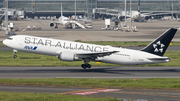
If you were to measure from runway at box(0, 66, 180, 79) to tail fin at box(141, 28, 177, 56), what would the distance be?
3259mm

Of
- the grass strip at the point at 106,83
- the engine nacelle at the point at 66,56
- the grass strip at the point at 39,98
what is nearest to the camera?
the grass strip at the point at 39,98

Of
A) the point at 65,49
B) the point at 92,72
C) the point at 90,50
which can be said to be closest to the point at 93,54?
the point at 90,50

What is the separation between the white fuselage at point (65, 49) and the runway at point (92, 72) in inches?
77.3

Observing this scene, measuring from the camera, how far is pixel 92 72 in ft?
148

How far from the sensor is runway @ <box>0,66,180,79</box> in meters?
41.6

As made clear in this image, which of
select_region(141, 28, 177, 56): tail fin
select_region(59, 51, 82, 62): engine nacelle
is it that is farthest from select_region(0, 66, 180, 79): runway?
select_region(141, 28, 177, 56): tail fin

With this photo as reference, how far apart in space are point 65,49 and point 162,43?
15705 mm

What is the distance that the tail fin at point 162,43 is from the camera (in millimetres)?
45562

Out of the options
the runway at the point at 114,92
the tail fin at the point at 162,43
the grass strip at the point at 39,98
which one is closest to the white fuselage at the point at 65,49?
the tail fin at the point at 162,43

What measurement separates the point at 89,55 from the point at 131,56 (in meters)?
6.98

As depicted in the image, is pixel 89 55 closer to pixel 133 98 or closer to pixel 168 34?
pixel 168 34

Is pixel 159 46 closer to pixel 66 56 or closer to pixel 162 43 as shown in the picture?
pixel 162 43

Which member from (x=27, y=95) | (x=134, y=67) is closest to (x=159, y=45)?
(x=134, y=67)

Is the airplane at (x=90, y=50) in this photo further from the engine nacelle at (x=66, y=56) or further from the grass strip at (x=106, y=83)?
the grass strip at (x=106, y=83)
